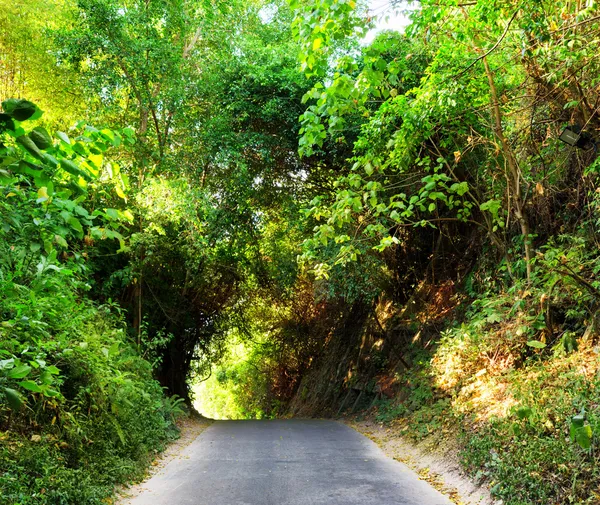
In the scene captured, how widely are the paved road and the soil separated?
18cm

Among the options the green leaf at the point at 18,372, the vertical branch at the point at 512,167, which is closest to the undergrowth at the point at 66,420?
the green leaf at the point at 18,372

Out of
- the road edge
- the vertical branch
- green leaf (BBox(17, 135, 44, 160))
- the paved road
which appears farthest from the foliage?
the vertical branch

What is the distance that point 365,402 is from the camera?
13984mm

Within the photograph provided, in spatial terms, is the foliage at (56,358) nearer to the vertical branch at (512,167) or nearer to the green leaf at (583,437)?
the green leaf at (583,437)

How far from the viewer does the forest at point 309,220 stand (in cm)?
415

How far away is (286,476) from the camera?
6.25 meters

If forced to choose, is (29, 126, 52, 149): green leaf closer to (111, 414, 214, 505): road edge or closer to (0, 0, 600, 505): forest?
(0, 0, 600, 505): forest

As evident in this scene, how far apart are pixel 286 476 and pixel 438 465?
2.01 m

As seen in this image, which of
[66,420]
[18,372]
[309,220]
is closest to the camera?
[18,372]

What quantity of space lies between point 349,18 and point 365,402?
1160cm

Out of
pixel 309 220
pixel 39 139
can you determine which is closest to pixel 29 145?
pixel 39 139

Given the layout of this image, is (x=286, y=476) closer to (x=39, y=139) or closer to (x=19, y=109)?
(x=39, y=139)

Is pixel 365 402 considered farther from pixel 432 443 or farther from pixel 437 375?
pixel 432 443

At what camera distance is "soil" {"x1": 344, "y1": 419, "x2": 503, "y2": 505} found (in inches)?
211
